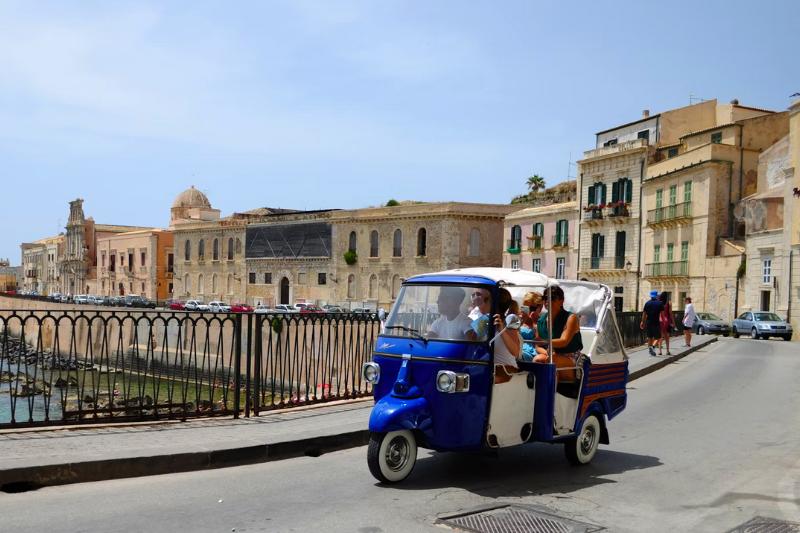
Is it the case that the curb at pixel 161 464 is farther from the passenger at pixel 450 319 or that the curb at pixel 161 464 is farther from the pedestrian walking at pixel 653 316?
the pedestrian walking at pixel 653 316

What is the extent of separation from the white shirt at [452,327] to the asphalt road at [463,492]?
4.44ft

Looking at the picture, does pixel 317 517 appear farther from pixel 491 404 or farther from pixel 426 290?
pixel 426 290

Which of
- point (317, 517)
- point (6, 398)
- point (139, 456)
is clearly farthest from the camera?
point (6, 398)

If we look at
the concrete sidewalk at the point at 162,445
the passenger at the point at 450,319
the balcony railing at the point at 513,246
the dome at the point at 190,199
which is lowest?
the concrete sidewalk at the point at 162,445

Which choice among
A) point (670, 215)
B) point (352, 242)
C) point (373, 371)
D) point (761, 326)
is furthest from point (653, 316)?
point (352, 242)

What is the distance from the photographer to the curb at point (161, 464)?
6332 mm

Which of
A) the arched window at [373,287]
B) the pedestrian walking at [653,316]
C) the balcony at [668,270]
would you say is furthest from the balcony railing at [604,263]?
the pedestrian walking at [653,316]

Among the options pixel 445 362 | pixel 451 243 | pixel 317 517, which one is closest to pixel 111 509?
pixel 317 517

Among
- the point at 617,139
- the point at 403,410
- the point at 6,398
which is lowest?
the point at 6,398

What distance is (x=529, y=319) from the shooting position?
308 inches

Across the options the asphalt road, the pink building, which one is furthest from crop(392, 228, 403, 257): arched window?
the asphalt road

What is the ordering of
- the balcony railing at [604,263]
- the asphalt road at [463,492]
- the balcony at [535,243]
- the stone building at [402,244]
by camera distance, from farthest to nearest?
1. the stone building at [402,244]
2. the balcony at [535,243]
3. the balcony railing at [604,263]
4. the asphalt road at [463,492]

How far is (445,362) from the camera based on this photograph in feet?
21.6

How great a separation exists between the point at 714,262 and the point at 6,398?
3588 centimetres
